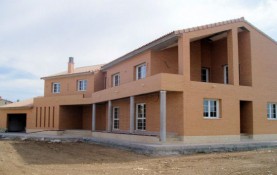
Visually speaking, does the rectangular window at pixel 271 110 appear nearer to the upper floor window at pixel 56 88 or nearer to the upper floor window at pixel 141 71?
the upper floor window at pixel 141 71

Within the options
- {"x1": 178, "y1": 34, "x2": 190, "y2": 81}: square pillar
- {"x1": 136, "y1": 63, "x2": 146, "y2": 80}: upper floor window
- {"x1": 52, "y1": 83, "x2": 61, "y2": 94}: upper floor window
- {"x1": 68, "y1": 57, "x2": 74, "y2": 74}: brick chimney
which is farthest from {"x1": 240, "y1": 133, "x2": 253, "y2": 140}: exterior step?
{"x1": 52, "y1": 83, "x2": 61, "y2": 94}: upper floor window

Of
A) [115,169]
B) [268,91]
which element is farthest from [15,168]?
[268,91]

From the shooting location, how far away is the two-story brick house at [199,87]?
17.0m

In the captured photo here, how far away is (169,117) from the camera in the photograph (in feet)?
58.9

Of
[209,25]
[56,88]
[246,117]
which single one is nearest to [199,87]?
[209,25]

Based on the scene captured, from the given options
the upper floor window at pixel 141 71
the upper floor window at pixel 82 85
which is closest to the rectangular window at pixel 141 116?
the upper floor window at pixel 141 71

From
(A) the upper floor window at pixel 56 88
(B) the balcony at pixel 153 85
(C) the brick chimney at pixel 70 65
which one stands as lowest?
(B) the balcony at pixel 153 85

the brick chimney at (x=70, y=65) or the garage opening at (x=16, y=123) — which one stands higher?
the brick chimney at (x=70, y=65)

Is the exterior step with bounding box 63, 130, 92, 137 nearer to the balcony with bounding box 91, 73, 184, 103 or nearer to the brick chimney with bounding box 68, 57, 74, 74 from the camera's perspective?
the balcony with bounding box 91, 73, 184, 103

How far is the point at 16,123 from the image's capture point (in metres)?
35.3

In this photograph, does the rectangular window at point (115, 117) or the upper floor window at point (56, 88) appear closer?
the rectangular window at point (115, 117)

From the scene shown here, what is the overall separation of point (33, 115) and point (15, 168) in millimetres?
20785

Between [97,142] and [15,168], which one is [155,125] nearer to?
[97,142]

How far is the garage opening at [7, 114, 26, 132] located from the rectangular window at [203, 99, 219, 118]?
2409 centimetres
